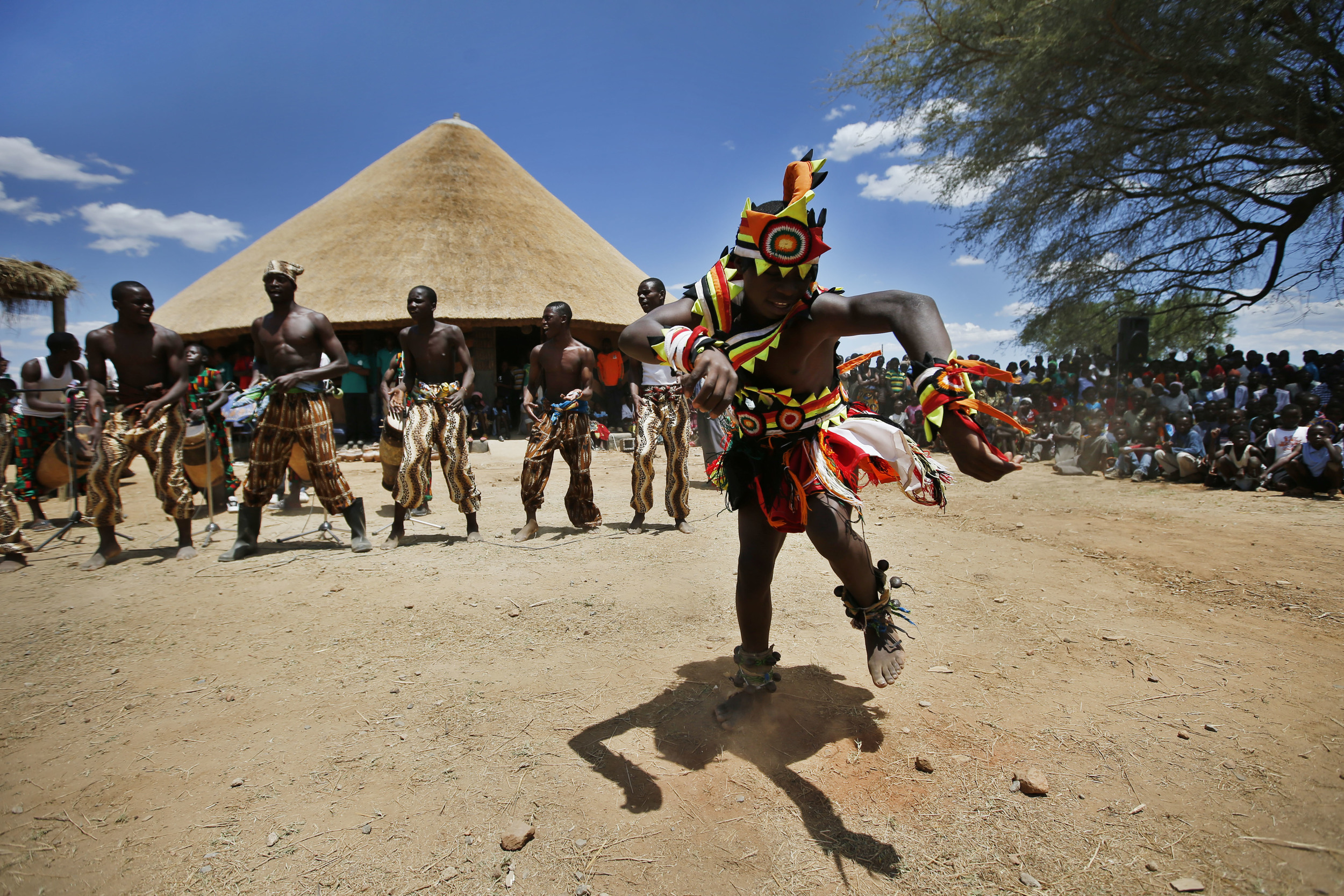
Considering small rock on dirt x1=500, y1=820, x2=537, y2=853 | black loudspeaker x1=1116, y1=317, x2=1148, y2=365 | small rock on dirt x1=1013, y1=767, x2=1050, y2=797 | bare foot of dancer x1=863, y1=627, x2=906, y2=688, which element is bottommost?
small rock on dirt x1=500, y1=820, x2=537, y2=853

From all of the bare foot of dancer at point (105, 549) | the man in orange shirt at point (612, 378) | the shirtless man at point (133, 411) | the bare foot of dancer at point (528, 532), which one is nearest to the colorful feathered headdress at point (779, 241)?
the bare foot of dancer at point (528, 532)

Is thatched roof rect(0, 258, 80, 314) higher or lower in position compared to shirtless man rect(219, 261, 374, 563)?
higher

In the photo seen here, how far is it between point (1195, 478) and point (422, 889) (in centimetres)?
1051

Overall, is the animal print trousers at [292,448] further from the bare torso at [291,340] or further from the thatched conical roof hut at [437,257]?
the thatched conical roof hut at [437,257]

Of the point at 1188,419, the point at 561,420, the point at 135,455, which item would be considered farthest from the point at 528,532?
the point at 1188,419

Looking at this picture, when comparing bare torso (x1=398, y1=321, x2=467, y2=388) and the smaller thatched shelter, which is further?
the smaller thatched shelter

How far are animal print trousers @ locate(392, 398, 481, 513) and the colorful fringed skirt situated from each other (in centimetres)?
383

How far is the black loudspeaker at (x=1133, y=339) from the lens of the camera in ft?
33.8

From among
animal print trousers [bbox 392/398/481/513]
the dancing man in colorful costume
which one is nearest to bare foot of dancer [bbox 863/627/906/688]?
the dancing man in colorful costume

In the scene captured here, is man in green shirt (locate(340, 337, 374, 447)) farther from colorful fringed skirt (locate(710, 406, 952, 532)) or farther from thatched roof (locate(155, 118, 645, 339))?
colorful fringed skirt (locate(710, 406, 952, 532))

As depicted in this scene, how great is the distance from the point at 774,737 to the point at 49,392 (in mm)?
8123

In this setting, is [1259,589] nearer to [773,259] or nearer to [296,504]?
[773,259]

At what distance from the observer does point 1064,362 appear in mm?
14750

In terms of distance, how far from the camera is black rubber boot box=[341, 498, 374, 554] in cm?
549
